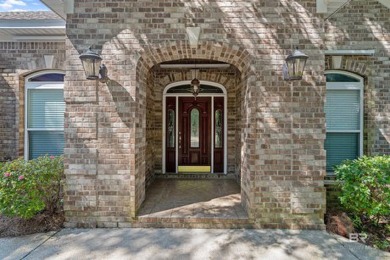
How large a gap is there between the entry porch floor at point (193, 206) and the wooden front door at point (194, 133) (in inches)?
45.4

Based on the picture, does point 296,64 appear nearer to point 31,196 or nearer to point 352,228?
point 352,228

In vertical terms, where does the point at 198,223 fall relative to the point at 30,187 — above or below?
below

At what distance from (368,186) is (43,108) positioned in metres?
6.29

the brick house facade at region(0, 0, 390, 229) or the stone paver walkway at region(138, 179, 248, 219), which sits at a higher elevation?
the brick house facade at region(0, 0, 390, 229)

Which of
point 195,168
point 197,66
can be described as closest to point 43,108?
point 197,66

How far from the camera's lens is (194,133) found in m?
6.66

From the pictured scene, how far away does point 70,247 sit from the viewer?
308 cm

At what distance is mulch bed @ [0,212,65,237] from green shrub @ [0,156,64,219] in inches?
5.3

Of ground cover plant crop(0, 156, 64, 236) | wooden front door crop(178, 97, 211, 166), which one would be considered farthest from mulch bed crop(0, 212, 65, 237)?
wooden front door crop(178, 97, 211, 166)

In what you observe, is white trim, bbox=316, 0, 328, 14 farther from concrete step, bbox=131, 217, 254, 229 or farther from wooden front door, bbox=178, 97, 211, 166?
wooden front door, bbox=178, 97, 211, 166

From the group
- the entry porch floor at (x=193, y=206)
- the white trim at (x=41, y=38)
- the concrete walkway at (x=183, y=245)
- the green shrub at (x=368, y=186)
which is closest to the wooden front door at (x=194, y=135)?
the entry porch floor at (x=193, y=206)

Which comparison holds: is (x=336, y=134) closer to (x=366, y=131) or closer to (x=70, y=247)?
(x=366, y=131)

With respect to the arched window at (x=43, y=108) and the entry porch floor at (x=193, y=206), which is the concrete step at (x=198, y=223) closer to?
the entry porch floor at (x=193, y=206)

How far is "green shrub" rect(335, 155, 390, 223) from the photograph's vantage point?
3.39 m
